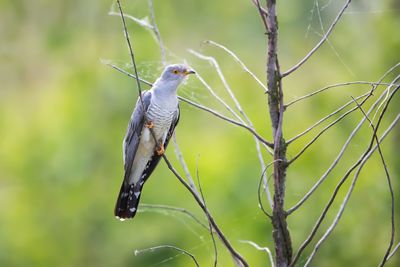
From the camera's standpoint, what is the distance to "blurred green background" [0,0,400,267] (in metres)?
6.68

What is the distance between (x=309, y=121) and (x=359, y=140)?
731 mm

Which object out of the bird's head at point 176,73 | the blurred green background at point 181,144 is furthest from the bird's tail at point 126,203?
the blurred green background at point 181,144

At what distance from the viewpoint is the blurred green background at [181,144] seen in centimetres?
668

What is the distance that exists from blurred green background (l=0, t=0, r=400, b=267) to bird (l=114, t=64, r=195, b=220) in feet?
9.26

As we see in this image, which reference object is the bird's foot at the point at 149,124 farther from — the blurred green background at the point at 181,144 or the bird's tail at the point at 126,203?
the blurred green background at the point at 181,144

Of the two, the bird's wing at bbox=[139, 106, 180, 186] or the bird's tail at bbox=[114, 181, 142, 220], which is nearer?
the bird's tail at bbox=[114, 181, 142, 220]

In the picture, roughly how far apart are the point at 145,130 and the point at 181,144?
462cm

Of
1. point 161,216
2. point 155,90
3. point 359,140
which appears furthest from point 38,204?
point 155,90

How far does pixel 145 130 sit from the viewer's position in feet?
10.5

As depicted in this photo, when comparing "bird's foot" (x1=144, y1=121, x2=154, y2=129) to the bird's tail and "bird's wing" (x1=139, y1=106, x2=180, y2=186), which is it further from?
the bird's tail

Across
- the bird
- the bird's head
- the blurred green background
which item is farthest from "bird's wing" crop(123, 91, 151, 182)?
the blurred green background

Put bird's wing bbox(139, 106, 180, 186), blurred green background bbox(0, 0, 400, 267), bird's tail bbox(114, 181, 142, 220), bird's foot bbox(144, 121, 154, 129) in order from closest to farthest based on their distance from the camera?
bird's foot bbox(144, 121, 154, 129), bird's tail bbox(114, 181, 142, 220), bird's wing bbox(139, 106, 180, 186), blurred green background bbox(0, 0, 400, 267)

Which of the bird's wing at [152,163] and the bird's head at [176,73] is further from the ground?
the bird's head at [176,73]

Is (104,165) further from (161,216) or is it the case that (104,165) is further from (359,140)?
(359,140)
